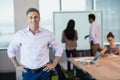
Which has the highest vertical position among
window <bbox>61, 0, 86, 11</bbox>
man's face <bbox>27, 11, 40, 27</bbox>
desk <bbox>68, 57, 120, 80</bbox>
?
window <bbox>61, 0, 86, 11</bbox>

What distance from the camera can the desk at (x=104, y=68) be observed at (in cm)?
357

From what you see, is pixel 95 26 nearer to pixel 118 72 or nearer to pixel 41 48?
pixel 118 72

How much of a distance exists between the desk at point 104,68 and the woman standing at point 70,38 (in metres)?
1.62

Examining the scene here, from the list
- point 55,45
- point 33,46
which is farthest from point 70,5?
point 33,46

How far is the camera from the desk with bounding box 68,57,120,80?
3568 mm

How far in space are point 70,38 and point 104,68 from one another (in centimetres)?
258

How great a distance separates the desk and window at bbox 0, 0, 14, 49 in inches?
138

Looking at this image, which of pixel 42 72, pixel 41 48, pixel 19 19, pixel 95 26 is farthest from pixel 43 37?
pixel 19 19

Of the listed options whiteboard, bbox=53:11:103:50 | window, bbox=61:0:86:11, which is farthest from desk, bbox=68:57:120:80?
window, bbox=61:0:86:11

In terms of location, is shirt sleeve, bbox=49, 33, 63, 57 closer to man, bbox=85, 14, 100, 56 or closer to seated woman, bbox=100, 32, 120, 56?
seated woman, bbox=100, 32, 120, 56

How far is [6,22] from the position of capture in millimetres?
7887

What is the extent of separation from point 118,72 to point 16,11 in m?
4.37

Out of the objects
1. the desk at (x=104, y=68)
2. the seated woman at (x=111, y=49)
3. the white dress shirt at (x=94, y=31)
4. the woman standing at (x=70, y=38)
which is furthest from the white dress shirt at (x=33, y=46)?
the white dress shirt at (x=94, y=31)

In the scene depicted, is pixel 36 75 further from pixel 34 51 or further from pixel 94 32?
pixel 94 32
